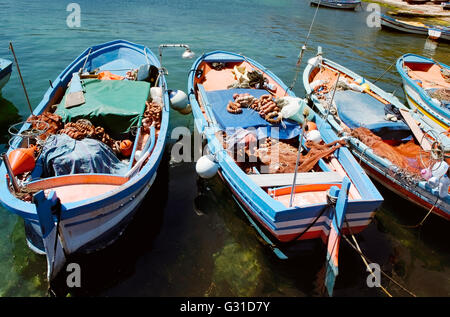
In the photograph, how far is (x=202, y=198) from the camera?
791cm

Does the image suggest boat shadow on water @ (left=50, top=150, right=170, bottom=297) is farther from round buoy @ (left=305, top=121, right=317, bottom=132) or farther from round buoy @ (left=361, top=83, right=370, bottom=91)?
round buoy @ (left=361, top=83, right=370, bottom=91)

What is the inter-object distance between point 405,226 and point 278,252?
3.98 m

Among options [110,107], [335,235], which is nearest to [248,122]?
[110,107]

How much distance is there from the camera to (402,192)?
773cm

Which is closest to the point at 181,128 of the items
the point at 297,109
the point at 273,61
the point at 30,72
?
the point at 297,109

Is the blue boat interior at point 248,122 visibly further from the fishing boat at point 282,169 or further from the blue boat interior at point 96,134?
the blue boat interior at point 96,134

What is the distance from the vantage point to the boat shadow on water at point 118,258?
17.9 ft

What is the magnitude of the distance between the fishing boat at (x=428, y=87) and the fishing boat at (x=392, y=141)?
1.94m

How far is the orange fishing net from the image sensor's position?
751 centimetres

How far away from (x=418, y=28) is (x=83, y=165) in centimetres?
3362

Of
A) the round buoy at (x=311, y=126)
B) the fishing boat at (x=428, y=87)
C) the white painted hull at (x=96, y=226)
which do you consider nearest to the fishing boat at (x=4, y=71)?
the white painted hull at (x=96, y=226)

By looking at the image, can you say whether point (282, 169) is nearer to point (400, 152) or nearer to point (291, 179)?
point (291, 179)

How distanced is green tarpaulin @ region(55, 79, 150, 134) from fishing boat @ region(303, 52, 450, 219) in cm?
533
